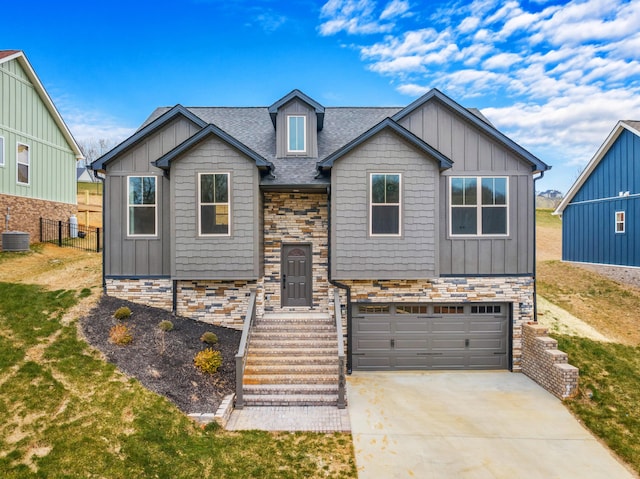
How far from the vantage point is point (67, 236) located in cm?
1827

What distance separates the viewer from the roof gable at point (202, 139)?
9.05 metres

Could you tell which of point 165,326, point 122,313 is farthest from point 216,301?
point 122,313

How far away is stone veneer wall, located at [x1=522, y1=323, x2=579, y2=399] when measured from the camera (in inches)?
318

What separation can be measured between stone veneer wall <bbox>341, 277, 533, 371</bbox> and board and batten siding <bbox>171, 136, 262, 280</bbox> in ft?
10.3

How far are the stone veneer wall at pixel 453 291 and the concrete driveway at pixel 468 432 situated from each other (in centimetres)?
215

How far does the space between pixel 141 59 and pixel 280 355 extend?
28.3m

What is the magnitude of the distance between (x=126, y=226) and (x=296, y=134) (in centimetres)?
588

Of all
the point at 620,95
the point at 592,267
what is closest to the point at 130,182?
the point at 592,267

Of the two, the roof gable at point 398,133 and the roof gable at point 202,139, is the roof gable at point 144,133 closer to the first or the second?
the roof gable at point 202,139

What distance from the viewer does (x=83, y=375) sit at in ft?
22.9

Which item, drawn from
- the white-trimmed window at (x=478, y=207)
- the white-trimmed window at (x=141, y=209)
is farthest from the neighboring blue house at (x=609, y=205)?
the white-trimmed window at (x=141, y=209)

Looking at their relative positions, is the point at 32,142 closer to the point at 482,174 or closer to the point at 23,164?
the point at 23,164

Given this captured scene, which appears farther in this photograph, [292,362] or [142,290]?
[142,290]

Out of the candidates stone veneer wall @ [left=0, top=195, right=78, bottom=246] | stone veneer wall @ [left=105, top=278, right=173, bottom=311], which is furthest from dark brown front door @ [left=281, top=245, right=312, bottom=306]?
stone veneer wall @ [left=0, top=195, right=78, bottom=246]
